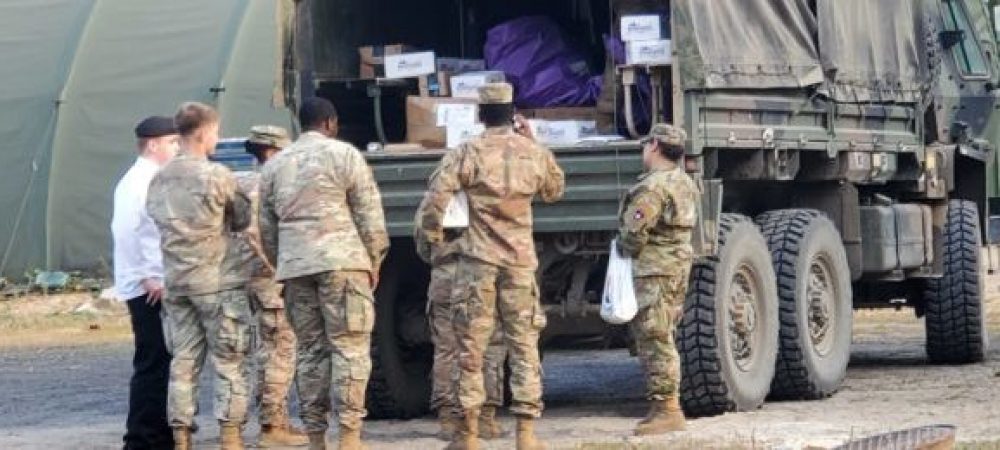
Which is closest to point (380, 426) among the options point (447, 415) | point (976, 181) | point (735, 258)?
point (447, 415)

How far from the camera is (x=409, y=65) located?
Answer: 12.9 meters

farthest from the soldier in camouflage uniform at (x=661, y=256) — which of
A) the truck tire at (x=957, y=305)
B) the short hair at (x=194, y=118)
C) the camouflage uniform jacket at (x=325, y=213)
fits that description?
the truck tire at (x=957, y=305)

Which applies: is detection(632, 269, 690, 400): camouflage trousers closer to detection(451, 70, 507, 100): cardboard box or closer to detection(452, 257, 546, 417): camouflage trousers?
detection(452, 257, 546, 417): camouflage trousers

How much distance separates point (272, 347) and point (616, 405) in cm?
271

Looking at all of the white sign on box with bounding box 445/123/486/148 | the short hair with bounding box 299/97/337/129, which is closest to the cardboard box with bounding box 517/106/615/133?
the white sign on box with bounding box 445/123/486/148

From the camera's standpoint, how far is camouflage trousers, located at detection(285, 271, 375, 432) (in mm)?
10180

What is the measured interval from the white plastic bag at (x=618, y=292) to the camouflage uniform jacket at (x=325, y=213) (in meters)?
1.50

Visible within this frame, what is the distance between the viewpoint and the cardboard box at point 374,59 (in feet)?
42.9

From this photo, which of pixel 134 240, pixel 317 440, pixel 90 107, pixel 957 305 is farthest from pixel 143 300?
pixel 90 107

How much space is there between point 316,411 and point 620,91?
281 cm

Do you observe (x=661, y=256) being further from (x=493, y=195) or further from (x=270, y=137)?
(x=270, y=137)

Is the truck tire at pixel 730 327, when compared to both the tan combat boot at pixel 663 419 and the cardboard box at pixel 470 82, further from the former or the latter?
the cardboard box at pixel 470 82

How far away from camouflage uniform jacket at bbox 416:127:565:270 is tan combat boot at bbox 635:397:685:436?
3.83 ft

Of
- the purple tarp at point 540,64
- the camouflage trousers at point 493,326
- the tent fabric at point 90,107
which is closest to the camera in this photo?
the camouflage trousers at point 493,326
